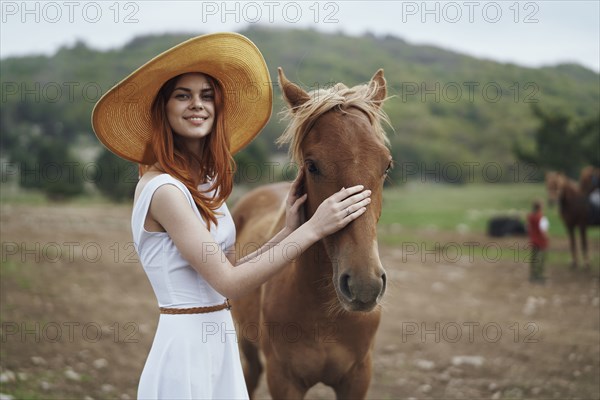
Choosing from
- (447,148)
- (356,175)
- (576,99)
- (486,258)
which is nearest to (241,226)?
(356,175)

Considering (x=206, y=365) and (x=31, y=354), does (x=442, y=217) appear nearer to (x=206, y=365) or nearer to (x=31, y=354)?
(x=31, y=354)

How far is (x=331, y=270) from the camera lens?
2.75 meters

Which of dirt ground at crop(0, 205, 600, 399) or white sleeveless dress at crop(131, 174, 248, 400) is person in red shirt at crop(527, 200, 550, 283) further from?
white sleeveless dress at crop(131, 174, 248, 400)

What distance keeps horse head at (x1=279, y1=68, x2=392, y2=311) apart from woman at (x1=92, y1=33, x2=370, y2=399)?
12cm

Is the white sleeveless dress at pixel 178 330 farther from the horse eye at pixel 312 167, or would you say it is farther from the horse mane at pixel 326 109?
the horse mane at pixel 326 109

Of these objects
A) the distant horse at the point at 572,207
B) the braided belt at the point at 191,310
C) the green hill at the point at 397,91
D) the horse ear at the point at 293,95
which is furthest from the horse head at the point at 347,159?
the green hill at the point at 397,91

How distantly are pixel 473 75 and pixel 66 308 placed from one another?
81779mm

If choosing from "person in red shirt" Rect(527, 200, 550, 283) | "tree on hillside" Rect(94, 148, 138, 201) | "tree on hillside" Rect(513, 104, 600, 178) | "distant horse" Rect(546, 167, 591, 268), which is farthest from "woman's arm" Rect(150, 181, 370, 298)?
"tree on hillside" Rect(94, 148, 138, 201)

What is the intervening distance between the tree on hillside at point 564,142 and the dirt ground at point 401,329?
6.69m

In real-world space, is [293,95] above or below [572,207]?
above

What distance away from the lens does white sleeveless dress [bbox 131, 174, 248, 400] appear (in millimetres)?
2033

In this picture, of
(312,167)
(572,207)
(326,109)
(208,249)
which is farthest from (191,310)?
(572,207)

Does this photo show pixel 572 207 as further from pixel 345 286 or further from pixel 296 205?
pixel 345 286

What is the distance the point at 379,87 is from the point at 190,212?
1382 millimetres
